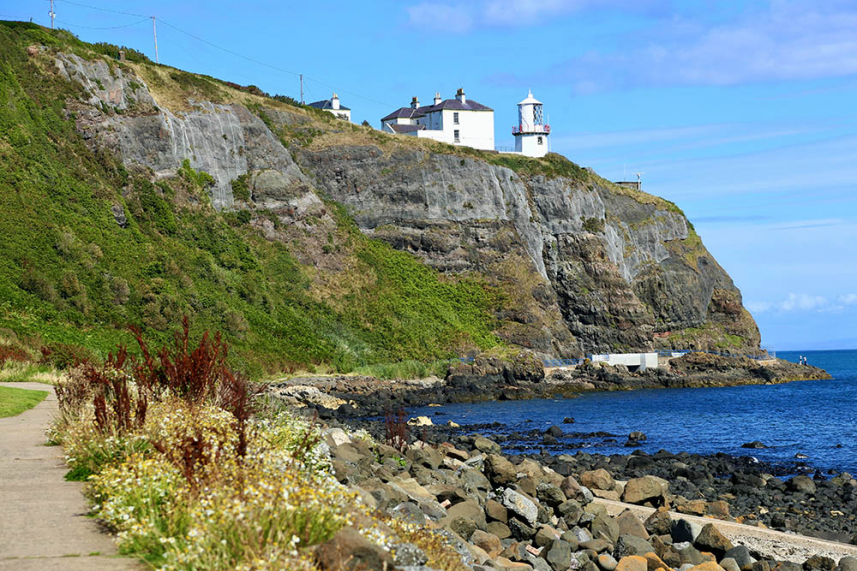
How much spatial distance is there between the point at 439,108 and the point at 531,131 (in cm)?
1252

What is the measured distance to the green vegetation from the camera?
18.9 meters

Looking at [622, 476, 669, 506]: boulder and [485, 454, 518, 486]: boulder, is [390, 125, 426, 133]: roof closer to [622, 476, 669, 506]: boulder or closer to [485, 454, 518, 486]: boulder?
[622, 476, 669, 506]: boulder

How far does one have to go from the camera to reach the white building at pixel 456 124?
103 m

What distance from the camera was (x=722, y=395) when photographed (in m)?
72.7

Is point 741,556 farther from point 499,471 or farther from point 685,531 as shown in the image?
point 499,471

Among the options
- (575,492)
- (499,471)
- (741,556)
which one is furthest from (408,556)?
(499,471)

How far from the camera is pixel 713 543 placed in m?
15.6

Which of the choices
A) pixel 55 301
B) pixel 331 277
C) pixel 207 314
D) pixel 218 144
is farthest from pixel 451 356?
pixel 55 301

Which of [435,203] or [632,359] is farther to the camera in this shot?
[435,203]

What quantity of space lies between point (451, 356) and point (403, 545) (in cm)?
6854

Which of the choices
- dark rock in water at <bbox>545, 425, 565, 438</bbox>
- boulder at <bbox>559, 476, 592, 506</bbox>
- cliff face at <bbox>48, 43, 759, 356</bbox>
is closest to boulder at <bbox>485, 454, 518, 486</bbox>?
boulder at <bbox>559, 476, 592, 506</bbox>

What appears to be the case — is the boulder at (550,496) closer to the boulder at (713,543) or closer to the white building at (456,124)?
the boulder at (713,543)

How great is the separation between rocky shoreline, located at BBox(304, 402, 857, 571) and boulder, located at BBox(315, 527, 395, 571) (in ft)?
7.95

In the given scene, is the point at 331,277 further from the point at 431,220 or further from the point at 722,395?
the point at 722,395
